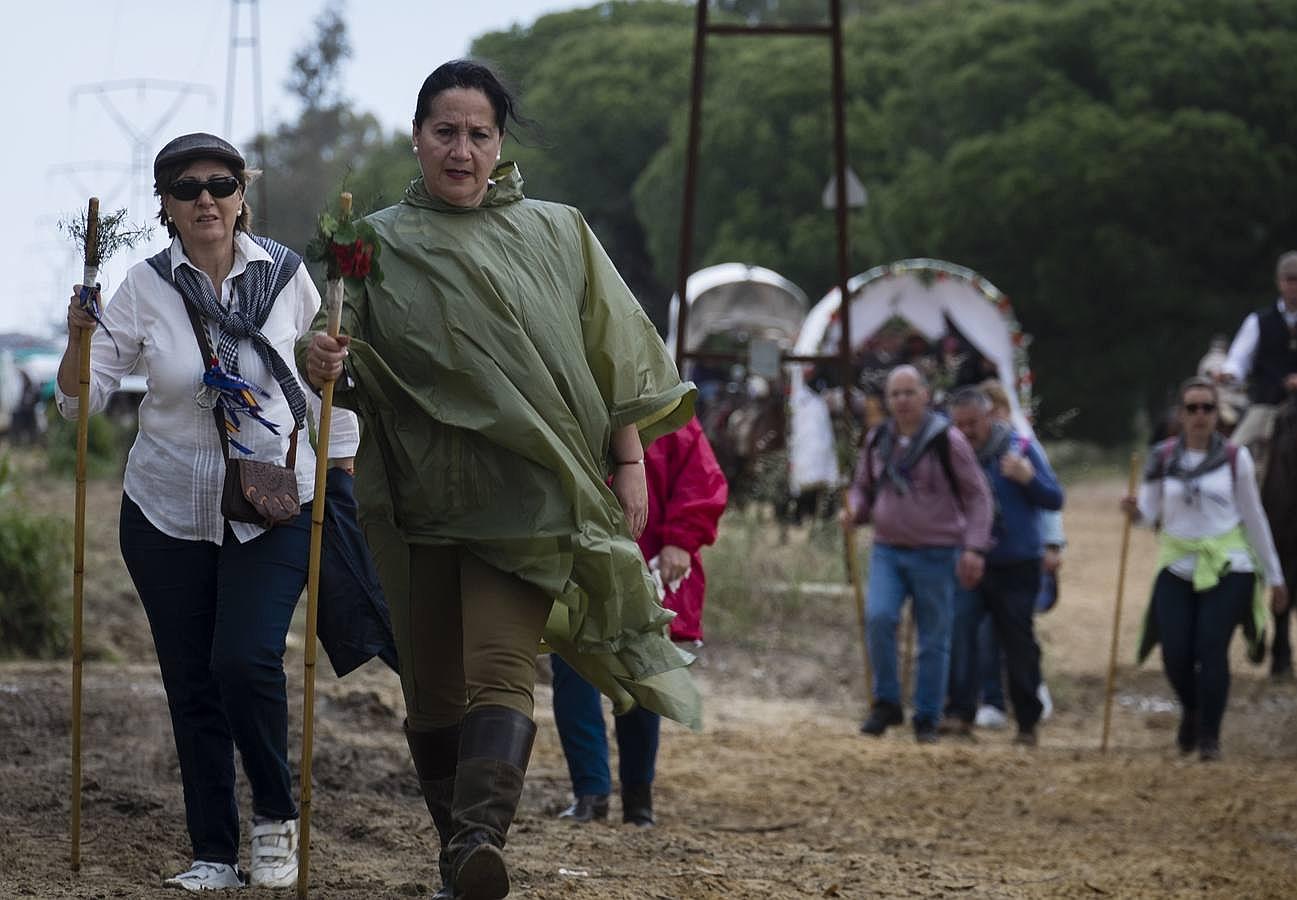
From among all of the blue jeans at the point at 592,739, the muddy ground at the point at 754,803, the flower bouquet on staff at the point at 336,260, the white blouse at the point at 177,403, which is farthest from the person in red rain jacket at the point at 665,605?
the flower bouquet on staff at the point at 336,260

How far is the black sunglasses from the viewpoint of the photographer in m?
5.10

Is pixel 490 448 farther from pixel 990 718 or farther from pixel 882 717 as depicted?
pixel 990 718

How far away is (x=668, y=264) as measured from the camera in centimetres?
4759

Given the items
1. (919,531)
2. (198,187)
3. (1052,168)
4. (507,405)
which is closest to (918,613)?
(919,531)

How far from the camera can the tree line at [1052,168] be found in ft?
112

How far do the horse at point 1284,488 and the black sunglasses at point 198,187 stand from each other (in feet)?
29.5

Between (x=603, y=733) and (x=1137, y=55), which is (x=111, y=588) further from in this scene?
(x=1137, y=55)

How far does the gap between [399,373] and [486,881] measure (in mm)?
1186

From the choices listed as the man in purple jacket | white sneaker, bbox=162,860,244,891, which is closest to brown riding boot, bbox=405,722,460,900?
white sneaker, bbox=162,860,244,891

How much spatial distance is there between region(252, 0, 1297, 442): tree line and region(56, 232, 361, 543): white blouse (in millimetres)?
26304

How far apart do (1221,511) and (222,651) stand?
21.7 ft

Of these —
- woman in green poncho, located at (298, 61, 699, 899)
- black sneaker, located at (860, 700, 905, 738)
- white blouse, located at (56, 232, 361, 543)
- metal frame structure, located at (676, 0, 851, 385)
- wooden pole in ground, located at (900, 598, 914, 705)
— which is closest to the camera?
woman in green poncho, located at (298, 61, 699, 899)

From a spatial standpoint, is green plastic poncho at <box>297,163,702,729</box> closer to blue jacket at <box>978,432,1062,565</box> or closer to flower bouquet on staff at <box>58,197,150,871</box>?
flower bouquet on staff at <box>58,197,150,871</box>

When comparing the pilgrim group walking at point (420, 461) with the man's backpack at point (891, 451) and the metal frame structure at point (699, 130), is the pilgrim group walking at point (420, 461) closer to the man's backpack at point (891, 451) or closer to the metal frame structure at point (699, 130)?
the man's backpack at point (891, 451)
